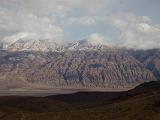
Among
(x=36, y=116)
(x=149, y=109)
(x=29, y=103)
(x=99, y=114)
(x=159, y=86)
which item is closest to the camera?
(x=149, y=109)

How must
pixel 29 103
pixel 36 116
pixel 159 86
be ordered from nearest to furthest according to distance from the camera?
1. pixel 36 116
2. pixel 29 103
3. pixel 159 86

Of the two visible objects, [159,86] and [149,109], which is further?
[159,86]

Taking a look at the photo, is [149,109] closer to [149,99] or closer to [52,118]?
[149,99]

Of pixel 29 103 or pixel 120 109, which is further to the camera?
pixel 29 103

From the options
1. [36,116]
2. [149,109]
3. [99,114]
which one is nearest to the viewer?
[149,109]

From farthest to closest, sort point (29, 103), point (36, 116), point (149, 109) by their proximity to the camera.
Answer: point (29, 103) → point (36, 116) → point (149, 109)

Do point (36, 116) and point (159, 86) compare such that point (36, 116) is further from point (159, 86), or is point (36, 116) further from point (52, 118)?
point (159, 86)

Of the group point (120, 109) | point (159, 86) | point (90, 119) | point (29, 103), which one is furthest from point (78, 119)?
point (159, 86)

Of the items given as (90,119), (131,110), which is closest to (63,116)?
(90,119)
